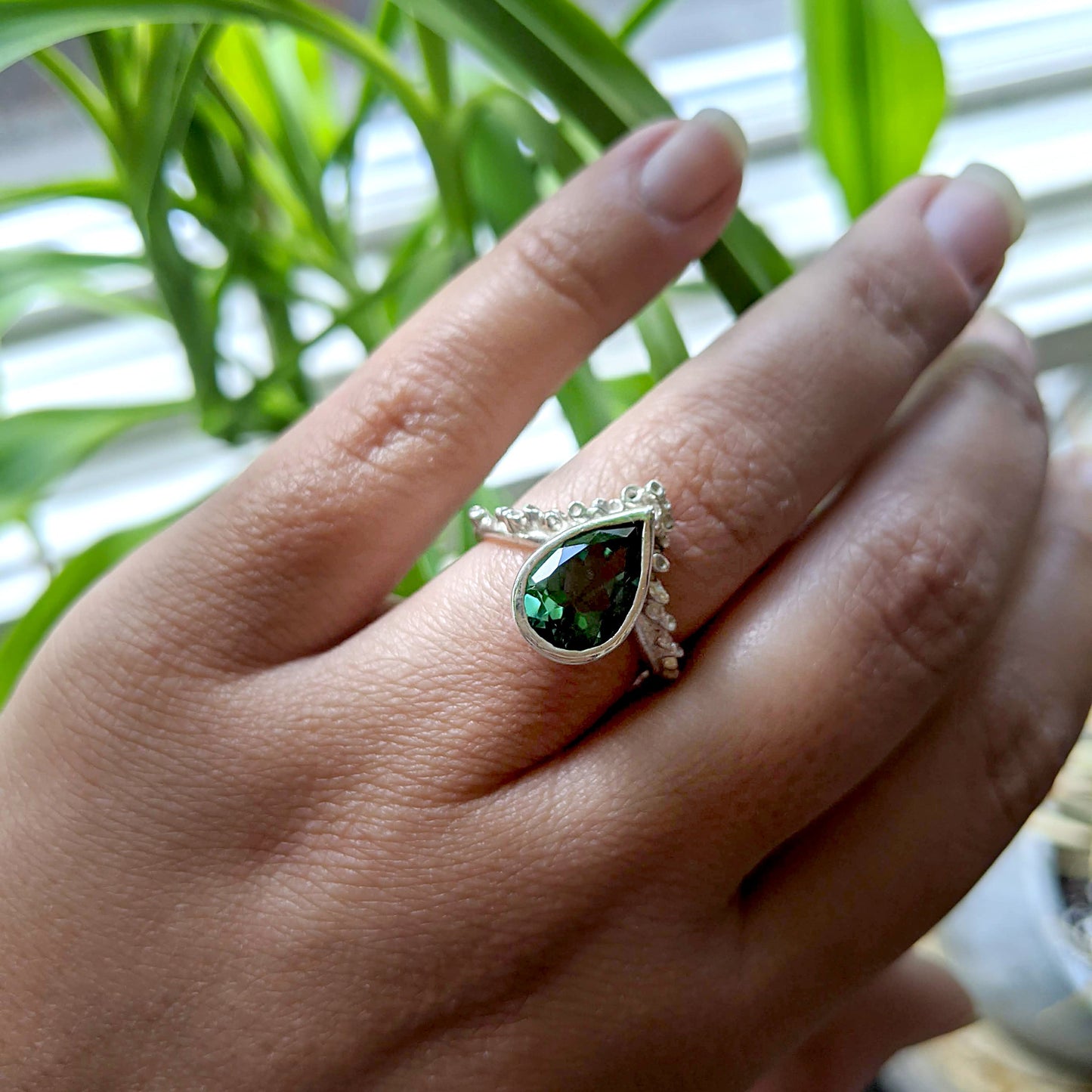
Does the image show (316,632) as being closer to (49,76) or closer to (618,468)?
(618,468)

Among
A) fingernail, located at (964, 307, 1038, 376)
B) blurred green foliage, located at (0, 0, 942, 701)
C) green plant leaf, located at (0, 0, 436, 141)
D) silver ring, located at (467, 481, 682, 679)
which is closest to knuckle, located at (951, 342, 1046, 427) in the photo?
fingernail, located at (964, 307, 1038, 376)

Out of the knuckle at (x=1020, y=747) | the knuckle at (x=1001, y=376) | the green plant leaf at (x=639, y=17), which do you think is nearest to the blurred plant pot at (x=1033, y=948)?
the knuckle at (x=1020, y=747)

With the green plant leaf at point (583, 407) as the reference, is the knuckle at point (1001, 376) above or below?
below

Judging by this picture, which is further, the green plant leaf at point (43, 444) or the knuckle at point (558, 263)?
the green plant leaf at point (43, 444)

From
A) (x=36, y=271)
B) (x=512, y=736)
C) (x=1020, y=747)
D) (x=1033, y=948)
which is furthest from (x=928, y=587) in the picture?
(x=36, y=271)

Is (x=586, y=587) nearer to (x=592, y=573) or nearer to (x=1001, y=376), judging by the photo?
(x=592, y=573)

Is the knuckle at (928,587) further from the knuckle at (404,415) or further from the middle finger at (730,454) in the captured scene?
the knuckle at (404,415)

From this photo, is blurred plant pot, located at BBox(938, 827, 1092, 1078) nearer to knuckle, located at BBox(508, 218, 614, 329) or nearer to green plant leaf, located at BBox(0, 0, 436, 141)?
knuckle, located at BBox(508, 218, 614, 329)
